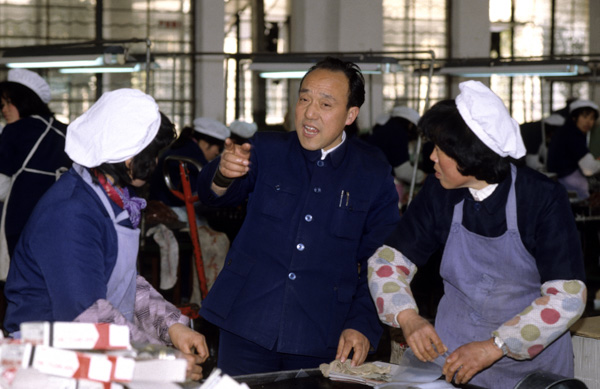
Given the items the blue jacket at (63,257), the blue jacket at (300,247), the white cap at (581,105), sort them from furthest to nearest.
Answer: the white cap at (581,105) → the blue jacket at (300,247) → the blue jacket at (63,257)

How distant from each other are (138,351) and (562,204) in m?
1.22

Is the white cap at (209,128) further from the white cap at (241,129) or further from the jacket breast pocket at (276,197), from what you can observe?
the jacket breast pocket at (276,197)

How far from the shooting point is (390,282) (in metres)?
2.39

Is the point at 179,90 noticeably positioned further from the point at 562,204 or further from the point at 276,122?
the point at 562,204

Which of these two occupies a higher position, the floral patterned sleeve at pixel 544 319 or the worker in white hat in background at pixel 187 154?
the worker in white hat in background at pixel 187 154

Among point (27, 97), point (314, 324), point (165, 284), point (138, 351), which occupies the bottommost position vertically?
point (165, 284)

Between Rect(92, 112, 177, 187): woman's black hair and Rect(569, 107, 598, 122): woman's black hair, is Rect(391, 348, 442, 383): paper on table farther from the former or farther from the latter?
Rect(569, 107, 598, 122): woman's black hair

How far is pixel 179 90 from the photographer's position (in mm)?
10992

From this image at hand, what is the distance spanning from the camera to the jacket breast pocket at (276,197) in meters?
2.62

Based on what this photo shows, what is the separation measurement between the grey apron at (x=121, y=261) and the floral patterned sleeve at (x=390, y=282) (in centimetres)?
69

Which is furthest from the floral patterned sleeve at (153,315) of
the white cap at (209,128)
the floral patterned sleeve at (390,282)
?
the white cap at (209,128)

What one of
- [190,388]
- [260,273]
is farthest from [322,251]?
[190,388]

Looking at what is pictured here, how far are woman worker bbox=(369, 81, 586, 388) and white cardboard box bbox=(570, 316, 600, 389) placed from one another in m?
0.64

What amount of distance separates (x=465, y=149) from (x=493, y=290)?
408 mm
